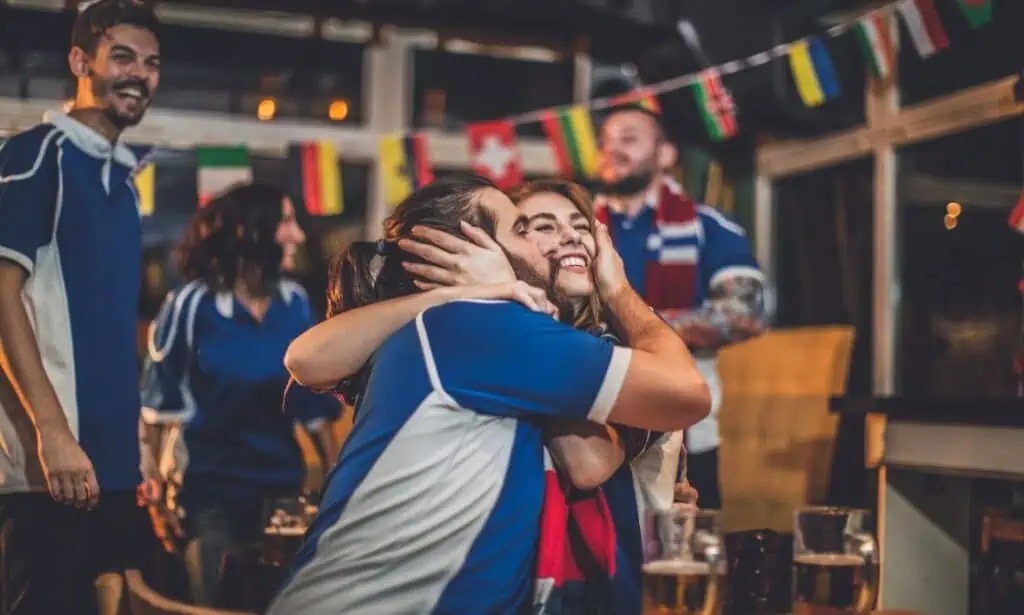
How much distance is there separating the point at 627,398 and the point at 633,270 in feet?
6.20

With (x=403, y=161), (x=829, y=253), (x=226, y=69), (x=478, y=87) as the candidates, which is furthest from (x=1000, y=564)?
(x=226, y=69)

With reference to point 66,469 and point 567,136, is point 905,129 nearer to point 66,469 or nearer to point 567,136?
point 567,136

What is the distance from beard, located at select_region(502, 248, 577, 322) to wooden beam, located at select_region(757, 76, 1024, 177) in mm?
1956

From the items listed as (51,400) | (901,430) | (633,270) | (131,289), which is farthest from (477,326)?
(633,270)

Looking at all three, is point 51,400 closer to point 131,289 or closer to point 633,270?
point 131,289

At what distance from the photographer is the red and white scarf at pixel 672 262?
3250 mm

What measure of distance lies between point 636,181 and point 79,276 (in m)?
1.66

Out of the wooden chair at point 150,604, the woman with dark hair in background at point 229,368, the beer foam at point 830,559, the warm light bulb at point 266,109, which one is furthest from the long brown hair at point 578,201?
the warm light bulb at point 266,109

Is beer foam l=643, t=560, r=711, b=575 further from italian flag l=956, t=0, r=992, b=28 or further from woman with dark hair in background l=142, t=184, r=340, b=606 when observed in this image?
italian flag l=956, t=0, r=992, b=28

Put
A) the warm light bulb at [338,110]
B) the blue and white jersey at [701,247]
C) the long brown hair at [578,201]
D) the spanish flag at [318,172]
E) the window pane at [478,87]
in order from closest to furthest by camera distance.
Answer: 1. the long brown hair at [578,201]
2. the blue and white jersey at [701,247]
3. the spanish flag at [318,172]
4. the warm light bulb at [338,110]
5. the window pane at [478,87]

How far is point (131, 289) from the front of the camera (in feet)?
7.36

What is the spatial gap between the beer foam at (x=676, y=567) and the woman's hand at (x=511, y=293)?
0.34m

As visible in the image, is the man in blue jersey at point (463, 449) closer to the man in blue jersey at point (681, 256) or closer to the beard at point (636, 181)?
the man in blue jersey at point (681, 256)

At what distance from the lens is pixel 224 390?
2895 millimetres
